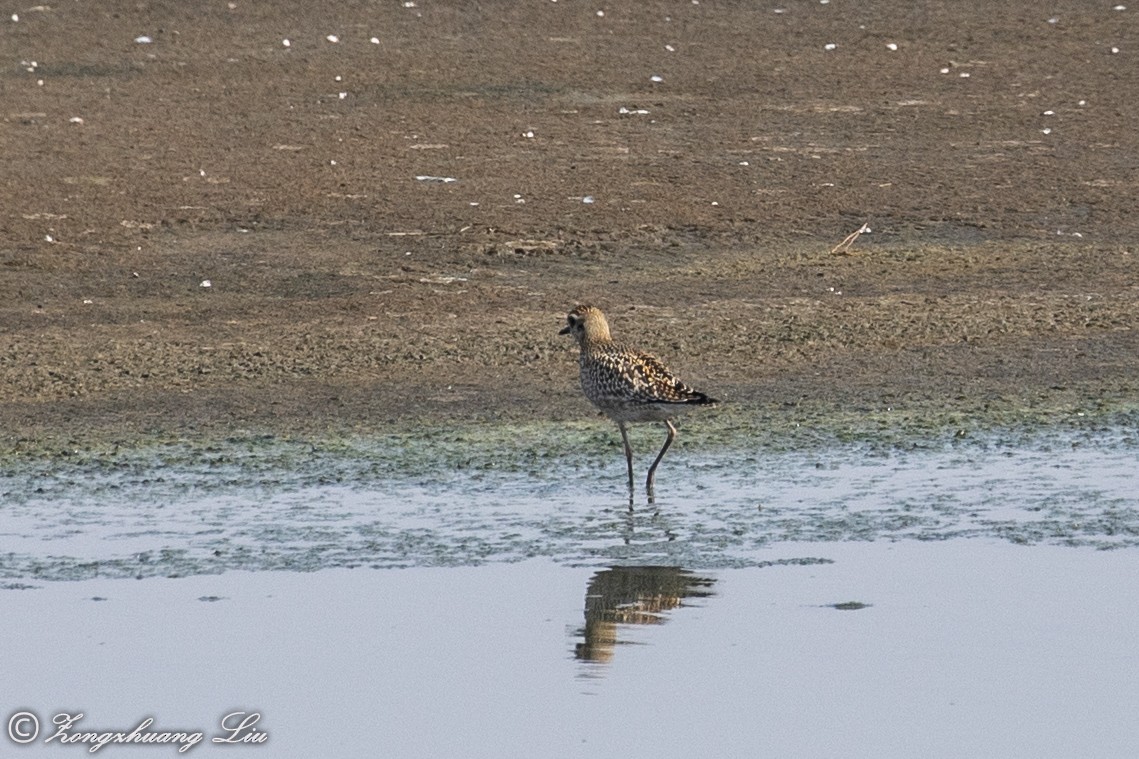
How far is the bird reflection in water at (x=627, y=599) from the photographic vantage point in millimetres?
7680

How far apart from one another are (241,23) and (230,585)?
40.7 ft

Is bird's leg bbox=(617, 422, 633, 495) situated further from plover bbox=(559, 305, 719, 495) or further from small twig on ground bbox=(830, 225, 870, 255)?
small twig on ground bbox=(830, 225, 870, 255)

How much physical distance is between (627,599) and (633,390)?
1.88 meters

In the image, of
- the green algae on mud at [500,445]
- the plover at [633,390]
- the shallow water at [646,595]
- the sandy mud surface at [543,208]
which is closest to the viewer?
the shallow water at [646,595]

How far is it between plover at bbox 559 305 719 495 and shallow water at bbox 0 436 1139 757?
28cm

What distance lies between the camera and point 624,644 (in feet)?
25.1

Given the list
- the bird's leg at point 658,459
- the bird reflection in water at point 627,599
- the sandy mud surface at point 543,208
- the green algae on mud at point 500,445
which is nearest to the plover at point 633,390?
the bird's leg at point 658,459

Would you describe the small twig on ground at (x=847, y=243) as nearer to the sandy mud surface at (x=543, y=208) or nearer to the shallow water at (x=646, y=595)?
the sandy mud surface at (x=543, y=208)

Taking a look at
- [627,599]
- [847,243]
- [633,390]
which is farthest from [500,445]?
[847,243]

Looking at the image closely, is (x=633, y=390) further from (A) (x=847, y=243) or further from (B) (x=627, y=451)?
(A) (x=847, y=243)

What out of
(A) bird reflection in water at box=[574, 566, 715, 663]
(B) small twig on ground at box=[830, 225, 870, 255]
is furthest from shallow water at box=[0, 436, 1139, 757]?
(B) small twig on ground at box=[830, 225, 870, 255]

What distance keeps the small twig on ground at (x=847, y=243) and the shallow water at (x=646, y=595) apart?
384cm

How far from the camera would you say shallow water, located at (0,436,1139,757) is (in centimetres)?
691

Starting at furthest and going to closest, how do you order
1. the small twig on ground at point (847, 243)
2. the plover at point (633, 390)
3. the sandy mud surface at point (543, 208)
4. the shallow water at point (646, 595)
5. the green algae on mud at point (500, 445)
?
the small twig on ground at point (847, 243), the sandy mud surface at point (543, 208), the green algae on mud at point (500, 445), the plover at point (633, 390), the shallow water at point (646, 595)
